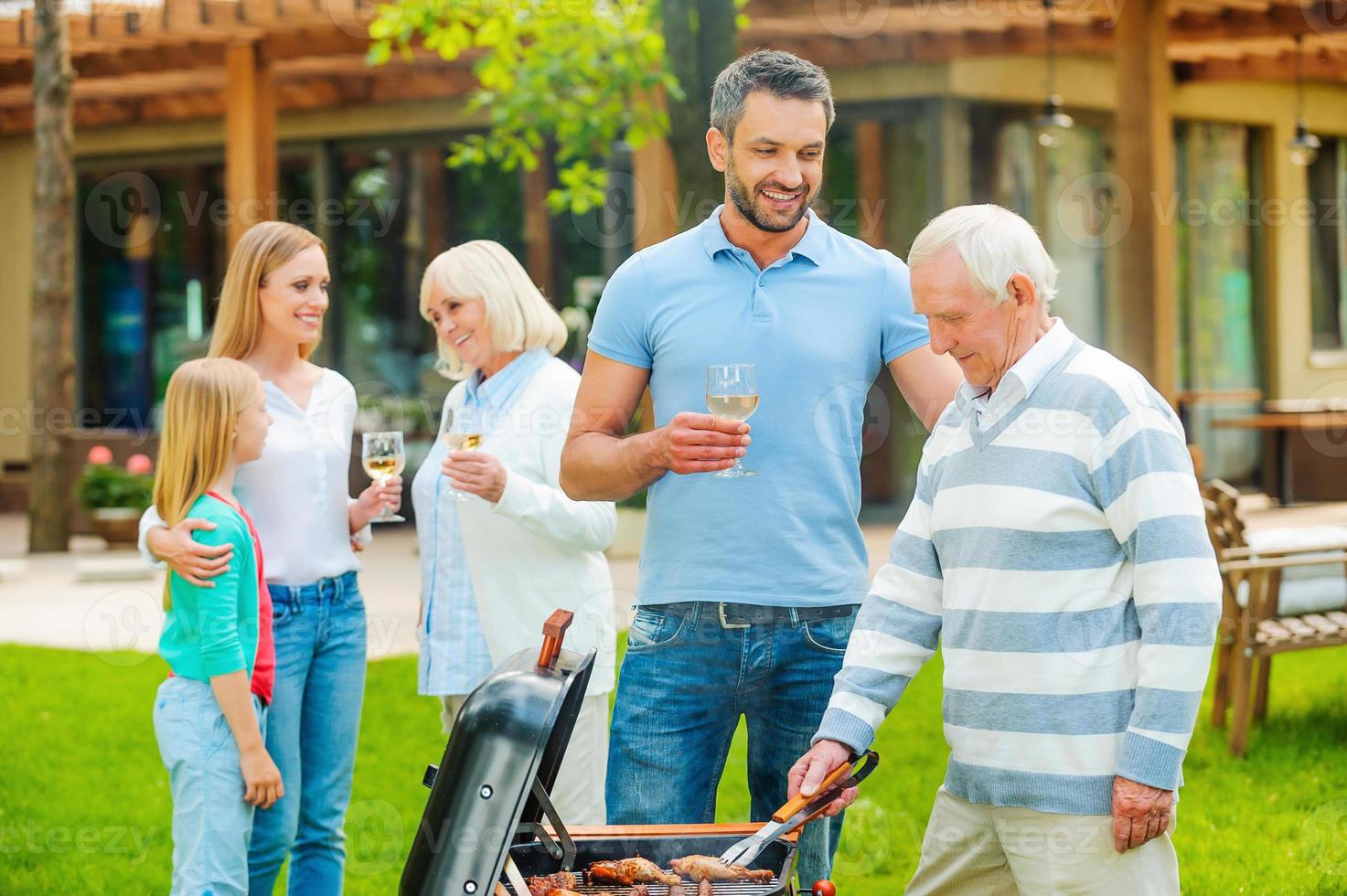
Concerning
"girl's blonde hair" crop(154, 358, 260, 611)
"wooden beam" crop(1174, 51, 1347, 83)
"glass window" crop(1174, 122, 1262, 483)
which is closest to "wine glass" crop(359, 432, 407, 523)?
"girl's blonde hair" crop(154, 358, 260, 611)

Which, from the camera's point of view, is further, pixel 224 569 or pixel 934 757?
pixel 934 757

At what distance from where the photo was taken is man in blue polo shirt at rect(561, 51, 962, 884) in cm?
276

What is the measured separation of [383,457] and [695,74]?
3.63 meters

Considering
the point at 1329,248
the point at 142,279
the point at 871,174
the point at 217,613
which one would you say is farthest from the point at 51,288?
the point at 1329,248

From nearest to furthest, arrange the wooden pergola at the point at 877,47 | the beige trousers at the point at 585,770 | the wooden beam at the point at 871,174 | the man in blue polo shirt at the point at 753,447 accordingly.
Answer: the man in blue polo shirt at the point at 753,447 → the beige trousers at the point at 585,770 → the wooden pergola at the point at 877,47 → the wooden beam at the point at 871,174

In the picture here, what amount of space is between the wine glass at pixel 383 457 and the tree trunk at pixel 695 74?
10.7 feet

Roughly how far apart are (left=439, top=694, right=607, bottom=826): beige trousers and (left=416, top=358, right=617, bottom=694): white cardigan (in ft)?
0.22

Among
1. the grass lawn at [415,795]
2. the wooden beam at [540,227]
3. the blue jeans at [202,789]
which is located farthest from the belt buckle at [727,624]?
the wooden beam at [540,227]

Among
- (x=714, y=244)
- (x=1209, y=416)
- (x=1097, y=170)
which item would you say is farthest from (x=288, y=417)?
(x=1209, y=416)

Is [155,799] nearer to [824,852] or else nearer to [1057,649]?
[824,852]

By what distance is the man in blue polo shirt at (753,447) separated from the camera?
276 centimetres

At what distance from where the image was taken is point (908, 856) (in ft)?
15.5

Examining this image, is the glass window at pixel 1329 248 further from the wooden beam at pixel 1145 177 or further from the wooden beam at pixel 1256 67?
the wooden beam at pixel 1145 177

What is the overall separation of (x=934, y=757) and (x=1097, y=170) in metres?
8.27
